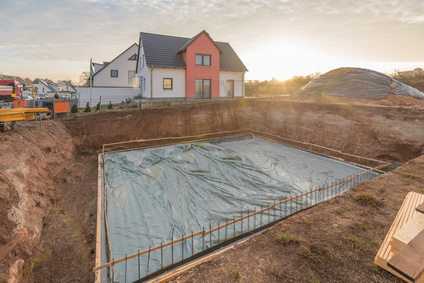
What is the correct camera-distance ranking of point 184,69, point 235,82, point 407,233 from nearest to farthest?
point 407,233 < point 184,69 < point 235,82

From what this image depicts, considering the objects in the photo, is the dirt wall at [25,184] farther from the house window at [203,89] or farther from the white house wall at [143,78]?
the house window at [203,89]

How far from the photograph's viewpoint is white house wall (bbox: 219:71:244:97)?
69.6ft

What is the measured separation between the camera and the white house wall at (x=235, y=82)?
835 inches

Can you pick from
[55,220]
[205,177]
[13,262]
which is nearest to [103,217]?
[55,220]

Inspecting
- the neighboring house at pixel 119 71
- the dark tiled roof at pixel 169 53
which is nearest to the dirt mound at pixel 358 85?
the dark tiled roof at pixel 169 53

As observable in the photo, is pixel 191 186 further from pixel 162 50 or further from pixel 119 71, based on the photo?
pixel 119 71

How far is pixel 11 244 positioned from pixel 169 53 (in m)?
18.8

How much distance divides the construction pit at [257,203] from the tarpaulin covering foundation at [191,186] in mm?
324

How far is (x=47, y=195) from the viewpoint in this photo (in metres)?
7.17

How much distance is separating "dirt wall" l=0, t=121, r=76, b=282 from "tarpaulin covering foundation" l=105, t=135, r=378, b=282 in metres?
1.73

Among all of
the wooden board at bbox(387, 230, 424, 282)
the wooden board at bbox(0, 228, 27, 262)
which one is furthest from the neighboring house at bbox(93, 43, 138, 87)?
the wooden board at bbox(387, 230, 424, 282)

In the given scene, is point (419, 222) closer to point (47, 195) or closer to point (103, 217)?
point (103, 217)

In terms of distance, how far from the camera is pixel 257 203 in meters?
6.92

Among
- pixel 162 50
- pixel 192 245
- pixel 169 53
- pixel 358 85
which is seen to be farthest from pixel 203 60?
pixel 192 245
